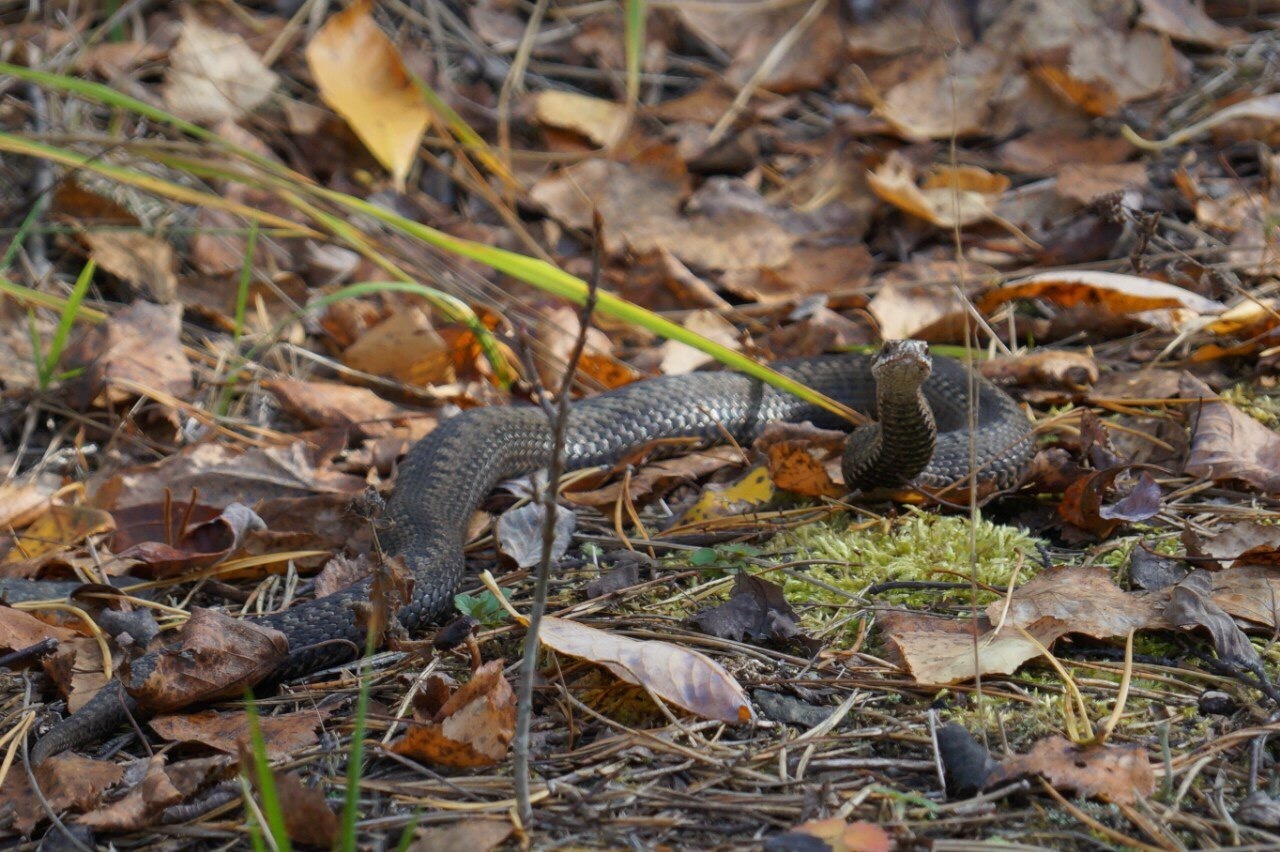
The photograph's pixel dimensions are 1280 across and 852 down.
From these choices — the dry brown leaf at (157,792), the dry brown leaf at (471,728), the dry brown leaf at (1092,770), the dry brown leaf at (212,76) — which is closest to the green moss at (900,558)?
the dry brown leaf at (1092,770)

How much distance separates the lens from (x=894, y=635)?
10.4 ft

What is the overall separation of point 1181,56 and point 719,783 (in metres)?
6.31

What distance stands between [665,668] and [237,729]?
1080 mm

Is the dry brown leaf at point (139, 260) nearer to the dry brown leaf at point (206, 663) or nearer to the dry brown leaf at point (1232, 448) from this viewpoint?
the dry brown leaf at point (206, 663)

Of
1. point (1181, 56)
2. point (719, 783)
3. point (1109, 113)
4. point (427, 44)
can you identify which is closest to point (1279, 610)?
point (719, 783)

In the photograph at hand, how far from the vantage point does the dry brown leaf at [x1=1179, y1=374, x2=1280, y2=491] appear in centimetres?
405

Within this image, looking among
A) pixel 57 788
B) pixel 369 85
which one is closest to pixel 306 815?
pixel 57 788

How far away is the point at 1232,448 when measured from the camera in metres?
4.16

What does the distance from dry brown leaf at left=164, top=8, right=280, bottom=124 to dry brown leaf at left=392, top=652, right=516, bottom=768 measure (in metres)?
5.39

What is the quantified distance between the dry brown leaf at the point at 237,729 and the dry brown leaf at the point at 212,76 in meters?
4.96

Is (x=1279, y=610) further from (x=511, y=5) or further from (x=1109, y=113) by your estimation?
(x=511, y=5)

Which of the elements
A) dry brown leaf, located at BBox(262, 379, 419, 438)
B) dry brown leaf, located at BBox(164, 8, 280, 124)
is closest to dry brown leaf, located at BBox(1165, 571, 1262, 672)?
dry brown leaf, located at BBox(262, 379, 419, 438)

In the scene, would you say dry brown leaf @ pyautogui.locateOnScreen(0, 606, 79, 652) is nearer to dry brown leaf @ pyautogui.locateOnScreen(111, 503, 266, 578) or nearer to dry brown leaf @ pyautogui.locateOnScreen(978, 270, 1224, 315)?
dry brown leaf @ pyautogui.locateOnScreen(111, 503, 266, 578)

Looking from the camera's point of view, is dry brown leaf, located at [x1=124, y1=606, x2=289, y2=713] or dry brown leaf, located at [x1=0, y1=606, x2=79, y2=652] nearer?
dry brown leaf, located at [x1=124, y1=606, x2=289, y2=713]
